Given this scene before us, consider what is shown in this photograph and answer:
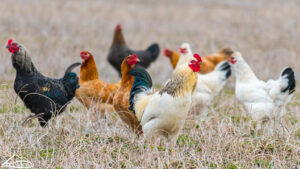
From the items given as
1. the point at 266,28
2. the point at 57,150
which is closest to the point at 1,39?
the point at 57,150

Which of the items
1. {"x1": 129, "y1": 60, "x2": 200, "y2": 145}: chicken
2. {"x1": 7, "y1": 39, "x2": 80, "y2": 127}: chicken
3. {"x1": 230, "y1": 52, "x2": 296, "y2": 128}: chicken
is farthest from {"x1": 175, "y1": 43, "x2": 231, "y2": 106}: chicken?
{"x1": 7, "y1": 39, "x2": 80, "y2": 127}: chicken

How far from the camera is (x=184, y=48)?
8625mm

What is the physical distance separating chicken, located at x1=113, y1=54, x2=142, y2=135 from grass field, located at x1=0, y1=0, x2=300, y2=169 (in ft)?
0.45

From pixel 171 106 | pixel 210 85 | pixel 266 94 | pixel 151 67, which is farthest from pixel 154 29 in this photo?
pixel 171 106

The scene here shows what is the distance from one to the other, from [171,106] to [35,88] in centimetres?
197

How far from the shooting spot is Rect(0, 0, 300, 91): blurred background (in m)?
12.2

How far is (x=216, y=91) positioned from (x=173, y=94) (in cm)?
327

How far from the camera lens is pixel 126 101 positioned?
17.0ft

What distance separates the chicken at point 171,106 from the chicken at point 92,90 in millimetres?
1517

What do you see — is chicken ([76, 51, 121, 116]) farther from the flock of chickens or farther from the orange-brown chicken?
the orange-brown chicken

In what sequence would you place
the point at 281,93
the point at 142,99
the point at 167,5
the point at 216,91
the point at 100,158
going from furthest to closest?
the point at 167,5 → the point at 216,91 → the point at 281,93 → the point at 142,99 → the point at 100,158

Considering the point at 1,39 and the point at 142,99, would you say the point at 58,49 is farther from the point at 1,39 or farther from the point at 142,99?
the point at 142,99

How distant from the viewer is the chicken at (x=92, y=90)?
245 inches

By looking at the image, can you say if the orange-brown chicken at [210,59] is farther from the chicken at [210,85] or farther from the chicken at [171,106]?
the chicken at [171,106]
